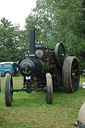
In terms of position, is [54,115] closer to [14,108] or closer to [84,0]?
[14,108]

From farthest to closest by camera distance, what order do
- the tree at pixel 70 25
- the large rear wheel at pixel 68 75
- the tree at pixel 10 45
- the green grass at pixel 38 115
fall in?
1. the tree at pixel 10 45
2. the tree at pixel 70 25
3. the large rear wheel at pixel 68 75
4. the green grass at pixel 38 115

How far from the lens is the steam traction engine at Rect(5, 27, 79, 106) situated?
6.34 meters

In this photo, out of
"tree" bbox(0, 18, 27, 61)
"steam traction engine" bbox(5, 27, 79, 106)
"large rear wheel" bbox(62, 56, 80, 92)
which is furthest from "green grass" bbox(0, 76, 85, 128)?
"tree" bbox(0, 18, 27, 61)

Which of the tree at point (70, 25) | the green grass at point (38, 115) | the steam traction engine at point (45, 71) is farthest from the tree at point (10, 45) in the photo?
the green grass at point (38, 115)

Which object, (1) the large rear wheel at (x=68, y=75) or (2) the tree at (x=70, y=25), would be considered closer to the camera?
(1) the large rear wheel at (x=68, y=75)

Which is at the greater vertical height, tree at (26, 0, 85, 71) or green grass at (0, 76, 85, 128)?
tree at (26, 0, 85, 71)

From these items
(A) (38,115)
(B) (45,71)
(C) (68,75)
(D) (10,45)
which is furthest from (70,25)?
(D) (10,45)

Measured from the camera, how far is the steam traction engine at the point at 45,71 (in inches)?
250

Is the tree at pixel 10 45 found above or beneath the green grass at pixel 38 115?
above

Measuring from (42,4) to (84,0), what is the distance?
28.0 ft

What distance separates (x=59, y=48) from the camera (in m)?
8.78

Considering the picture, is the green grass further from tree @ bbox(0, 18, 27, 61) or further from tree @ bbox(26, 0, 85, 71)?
tree @ bbox(0, 18, 27, 61)

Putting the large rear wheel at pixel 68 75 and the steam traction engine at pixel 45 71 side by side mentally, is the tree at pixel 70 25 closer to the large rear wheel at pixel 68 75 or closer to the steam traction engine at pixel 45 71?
the steam traction engine at pixel 45 71

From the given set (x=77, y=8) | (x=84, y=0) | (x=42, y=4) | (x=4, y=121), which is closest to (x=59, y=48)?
(x=4, y=121)
